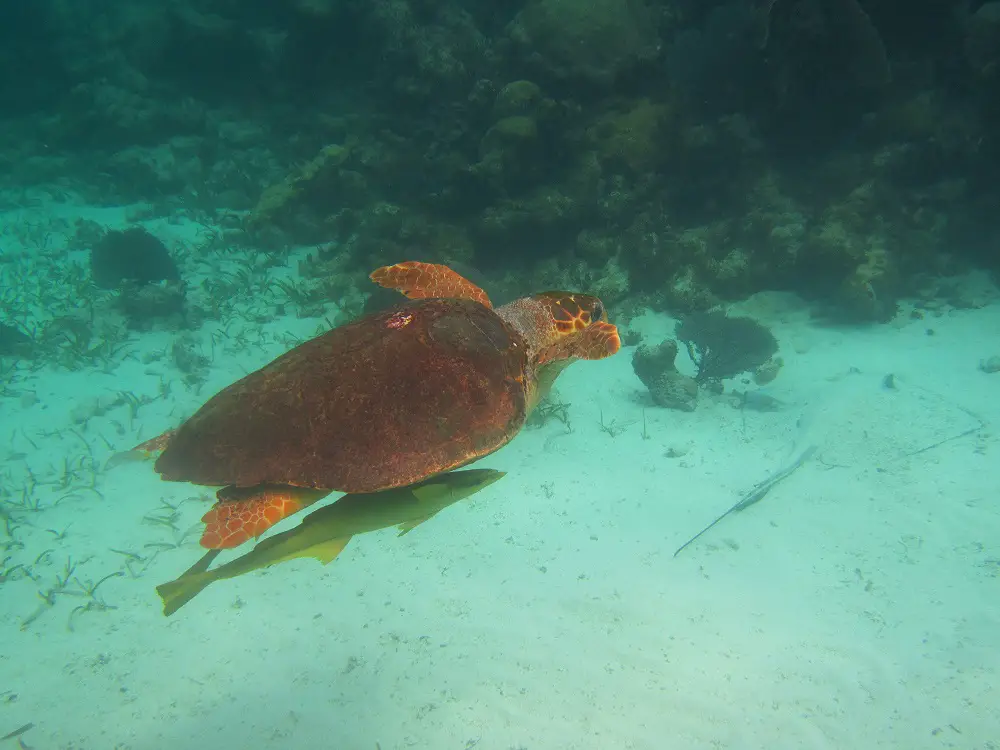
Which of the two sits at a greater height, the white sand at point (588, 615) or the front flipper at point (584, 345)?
the front flipper at point (584, 345)

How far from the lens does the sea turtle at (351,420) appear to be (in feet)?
7.31

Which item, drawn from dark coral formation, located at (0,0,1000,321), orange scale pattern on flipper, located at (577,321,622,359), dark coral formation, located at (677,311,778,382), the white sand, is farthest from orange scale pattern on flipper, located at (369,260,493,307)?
dark coral formation, located at (677,311,778,382)

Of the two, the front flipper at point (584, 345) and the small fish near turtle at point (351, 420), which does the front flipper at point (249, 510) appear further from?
the front flipper at point (584, 345)

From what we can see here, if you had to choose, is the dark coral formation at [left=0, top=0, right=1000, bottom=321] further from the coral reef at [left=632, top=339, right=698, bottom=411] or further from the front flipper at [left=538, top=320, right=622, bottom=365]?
the front flipper at [left=538, top=320, right=622, bottom=365]

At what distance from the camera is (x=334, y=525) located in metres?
2.36

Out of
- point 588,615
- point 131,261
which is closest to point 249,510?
point 588,615

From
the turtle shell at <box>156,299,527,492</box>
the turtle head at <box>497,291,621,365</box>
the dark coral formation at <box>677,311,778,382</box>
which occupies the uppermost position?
the turtle shell at <box>156,299,527,492</box>

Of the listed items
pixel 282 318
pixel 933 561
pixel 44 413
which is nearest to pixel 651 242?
pixel 933 561

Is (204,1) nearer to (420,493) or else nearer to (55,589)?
(55,589)

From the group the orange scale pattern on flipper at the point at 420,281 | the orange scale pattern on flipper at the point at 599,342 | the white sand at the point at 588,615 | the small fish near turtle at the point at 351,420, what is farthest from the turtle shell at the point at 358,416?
the white sand at the point at 588,615

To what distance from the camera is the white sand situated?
2990mm

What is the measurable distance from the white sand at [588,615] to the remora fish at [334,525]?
1494 millimetres

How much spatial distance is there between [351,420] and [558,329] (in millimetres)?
1755

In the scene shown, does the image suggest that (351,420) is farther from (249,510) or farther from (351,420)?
(249,510)
